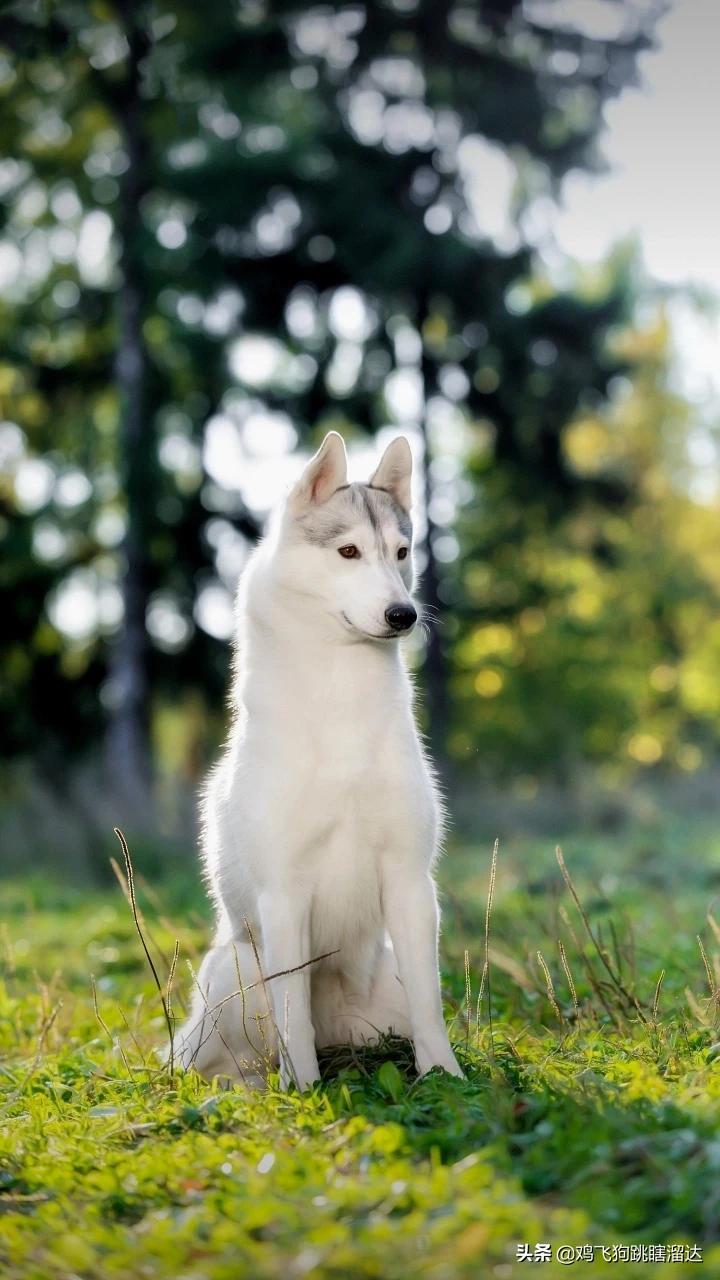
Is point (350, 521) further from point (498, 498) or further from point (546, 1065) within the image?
point (498, 498)

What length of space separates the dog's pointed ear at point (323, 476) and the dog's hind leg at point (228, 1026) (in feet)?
5.05

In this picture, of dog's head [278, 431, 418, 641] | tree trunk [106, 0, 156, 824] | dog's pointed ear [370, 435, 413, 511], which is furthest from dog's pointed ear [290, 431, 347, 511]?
tree trunk [106, 0, 156, 824]

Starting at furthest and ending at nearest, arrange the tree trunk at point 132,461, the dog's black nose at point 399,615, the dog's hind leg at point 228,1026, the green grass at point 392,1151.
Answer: the tree trunk at point 132,461 < the dog's hind leg at point 228,1026 < the dog's black nose at point 399,615 < the green grass at point 392,1151

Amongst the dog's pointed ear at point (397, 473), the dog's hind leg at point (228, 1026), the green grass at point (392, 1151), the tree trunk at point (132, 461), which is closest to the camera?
the green grass at point (392, 1151)

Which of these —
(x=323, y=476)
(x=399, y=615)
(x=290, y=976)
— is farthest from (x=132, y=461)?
(x=290, y=976)

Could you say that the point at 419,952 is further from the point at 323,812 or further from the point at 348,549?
the point at 348,549

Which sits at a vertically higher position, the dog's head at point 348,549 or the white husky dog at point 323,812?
the dog's head at point 348,549

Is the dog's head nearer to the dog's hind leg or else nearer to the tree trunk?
the dog's hind leg

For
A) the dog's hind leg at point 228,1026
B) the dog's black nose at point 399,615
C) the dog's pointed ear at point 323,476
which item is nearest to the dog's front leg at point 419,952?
the dog's hind leg at point 228,1026

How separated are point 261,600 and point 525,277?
16.5 metres

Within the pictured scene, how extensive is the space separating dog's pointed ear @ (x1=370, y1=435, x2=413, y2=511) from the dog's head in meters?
0.14

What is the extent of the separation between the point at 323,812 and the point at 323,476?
1.17 m

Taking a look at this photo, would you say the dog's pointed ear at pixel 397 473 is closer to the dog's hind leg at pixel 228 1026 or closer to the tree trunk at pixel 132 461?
the dog's hind leg at pixel 228 1026

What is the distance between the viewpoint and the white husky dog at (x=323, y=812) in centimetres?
427
